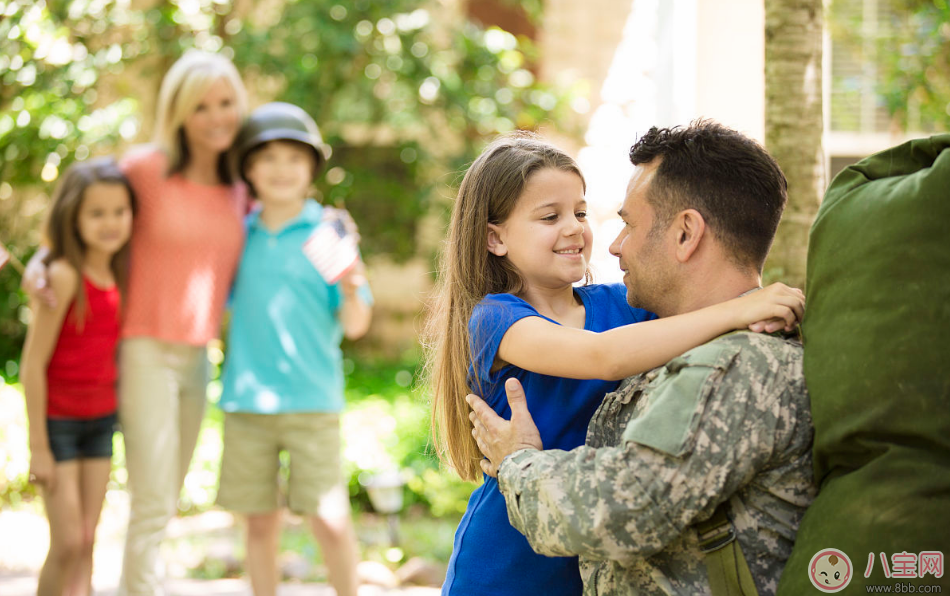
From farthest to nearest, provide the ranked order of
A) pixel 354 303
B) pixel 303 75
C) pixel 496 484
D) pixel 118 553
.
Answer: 1. pixel 303 75
2. pixel 118 553
3. pixel 354 303
4. pixel 496 484

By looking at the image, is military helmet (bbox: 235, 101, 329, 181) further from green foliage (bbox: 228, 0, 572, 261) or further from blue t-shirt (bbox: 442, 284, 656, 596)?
green foliage (bbox: 228, 0, 572, 261)

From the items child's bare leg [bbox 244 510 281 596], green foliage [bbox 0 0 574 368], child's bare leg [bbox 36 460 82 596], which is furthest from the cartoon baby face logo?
green foliage [bbox 0 0 574 368]

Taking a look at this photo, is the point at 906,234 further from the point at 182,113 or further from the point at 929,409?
the point at 182,113

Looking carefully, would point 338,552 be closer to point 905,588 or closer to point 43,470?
point 43,470

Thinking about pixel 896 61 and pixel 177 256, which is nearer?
pixel 177 256

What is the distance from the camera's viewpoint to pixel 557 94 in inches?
300

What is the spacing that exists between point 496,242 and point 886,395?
1.08 meters

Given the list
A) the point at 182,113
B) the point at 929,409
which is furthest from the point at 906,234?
the point at 182,113

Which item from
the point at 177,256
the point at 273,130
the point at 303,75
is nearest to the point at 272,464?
the point at 177,256

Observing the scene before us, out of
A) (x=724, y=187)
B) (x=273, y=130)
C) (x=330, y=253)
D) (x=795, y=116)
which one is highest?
(x=273, y=130)

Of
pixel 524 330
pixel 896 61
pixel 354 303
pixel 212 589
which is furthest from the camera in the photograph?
pixel 896 61

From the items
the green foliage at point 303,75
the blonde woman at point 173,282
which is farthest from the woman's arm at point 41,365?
the green foliage at point 303,75

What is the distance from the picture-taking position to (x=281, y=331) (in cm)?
388

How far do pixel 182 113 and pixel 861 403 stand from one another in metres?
3.23
